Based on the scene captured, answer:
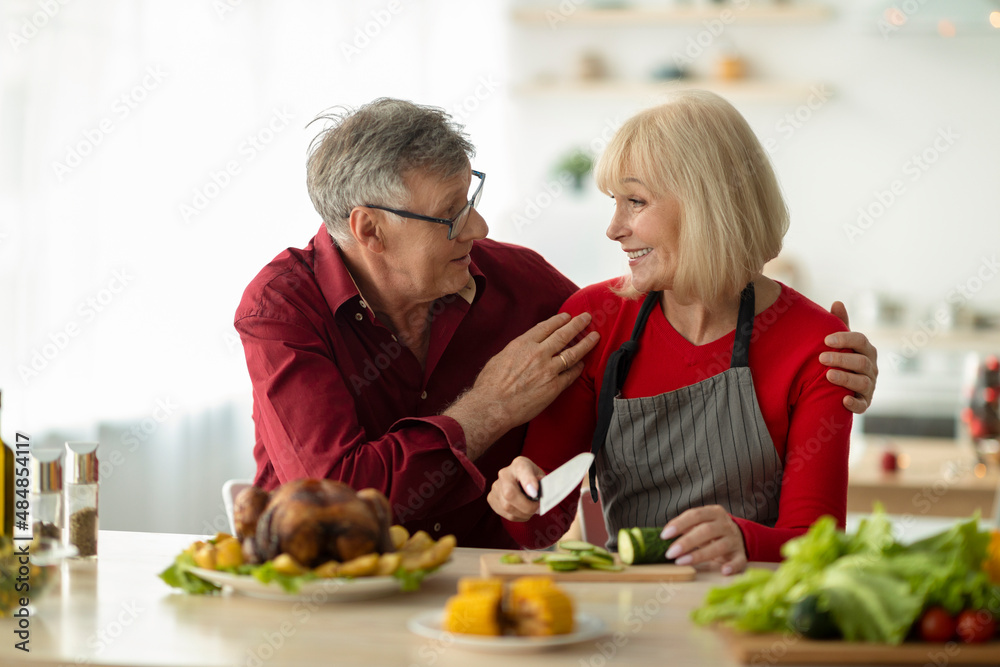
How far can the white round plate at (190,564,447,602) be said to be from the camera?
3.86 ft

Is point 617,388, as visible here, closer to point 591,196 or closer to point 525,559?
point 525,559

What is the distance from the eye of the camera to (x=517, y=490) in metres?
1.55

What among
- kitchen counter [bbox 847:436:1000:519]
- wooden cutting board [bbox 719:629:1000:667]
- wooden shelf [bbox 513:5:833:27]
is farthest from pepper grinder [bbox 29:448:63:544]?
wooden shelf [bbox 513:5:833:27]

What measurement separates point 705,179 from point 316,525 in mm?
1004

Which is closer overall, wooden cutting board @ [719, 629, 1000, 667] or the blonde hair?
wooden cutting board @ [719, 629, 1000, 667]

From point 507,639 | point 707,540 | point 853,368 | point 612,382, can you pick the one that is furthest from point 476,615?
point 853,368

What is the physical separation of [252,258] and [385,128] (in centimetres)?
178

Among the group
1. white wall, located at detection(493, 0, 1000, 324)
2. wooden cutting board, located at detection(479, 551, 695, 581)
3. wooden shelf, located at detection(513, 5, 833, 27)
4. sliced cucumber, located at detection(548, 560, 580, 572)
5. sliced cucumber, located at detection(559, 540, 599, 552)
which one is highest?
wooden shelf, located at detection(513, 5, 833, 27)

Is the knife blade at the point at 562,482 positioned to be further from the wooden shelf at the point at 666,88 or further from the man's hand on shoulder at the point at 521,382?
the wooden shelf at the point at 666,88

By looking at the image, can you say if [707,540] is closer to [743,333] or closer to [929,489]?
[743,333]

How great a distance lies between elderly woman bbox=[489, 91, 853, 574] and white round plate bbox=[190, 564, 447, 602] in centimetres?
69

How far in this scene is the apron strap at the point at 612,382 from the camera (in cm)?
184

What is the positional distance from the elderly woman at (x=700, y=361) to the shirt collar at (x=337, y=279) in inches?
13.2

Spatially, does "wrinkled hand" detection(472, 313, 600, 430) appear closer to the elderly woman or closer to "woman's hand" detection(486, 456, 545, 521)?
the elderly woman
